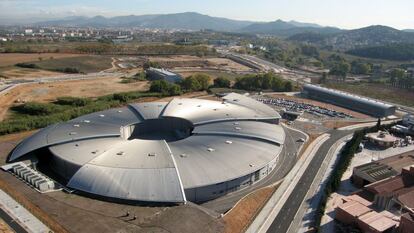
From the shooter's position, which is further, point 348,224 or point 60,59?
point 60,59

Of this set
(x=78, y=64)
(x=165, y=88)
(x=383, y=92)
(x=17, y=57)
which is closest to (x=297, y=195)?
(x=165, y=88)

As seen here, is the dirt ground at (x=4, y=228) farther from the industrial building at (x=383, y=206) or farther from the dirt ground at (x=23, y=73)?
the dirt ground at (x=23, y=73)

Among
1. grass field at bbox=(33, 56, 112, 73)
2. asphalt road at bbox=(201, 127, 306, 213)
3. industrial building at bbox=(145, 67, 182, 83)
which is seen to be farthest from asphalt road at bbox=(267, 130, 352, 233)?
grass field at bbox=(33, 56, 112, 73)

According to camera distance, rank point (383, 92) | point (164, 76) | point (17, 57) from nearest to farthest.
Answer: point (164, 76) < point (383, 92) < point (17, 57)

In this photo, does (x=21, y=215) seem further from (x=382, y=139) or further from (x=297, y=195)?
(x=382, y=139)

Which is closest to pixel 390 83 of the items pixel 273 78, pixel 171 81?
pixel 273 78

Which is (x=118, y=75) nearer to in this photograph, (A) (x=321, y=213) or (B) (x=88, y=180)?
(B) (x=88, y=180)
